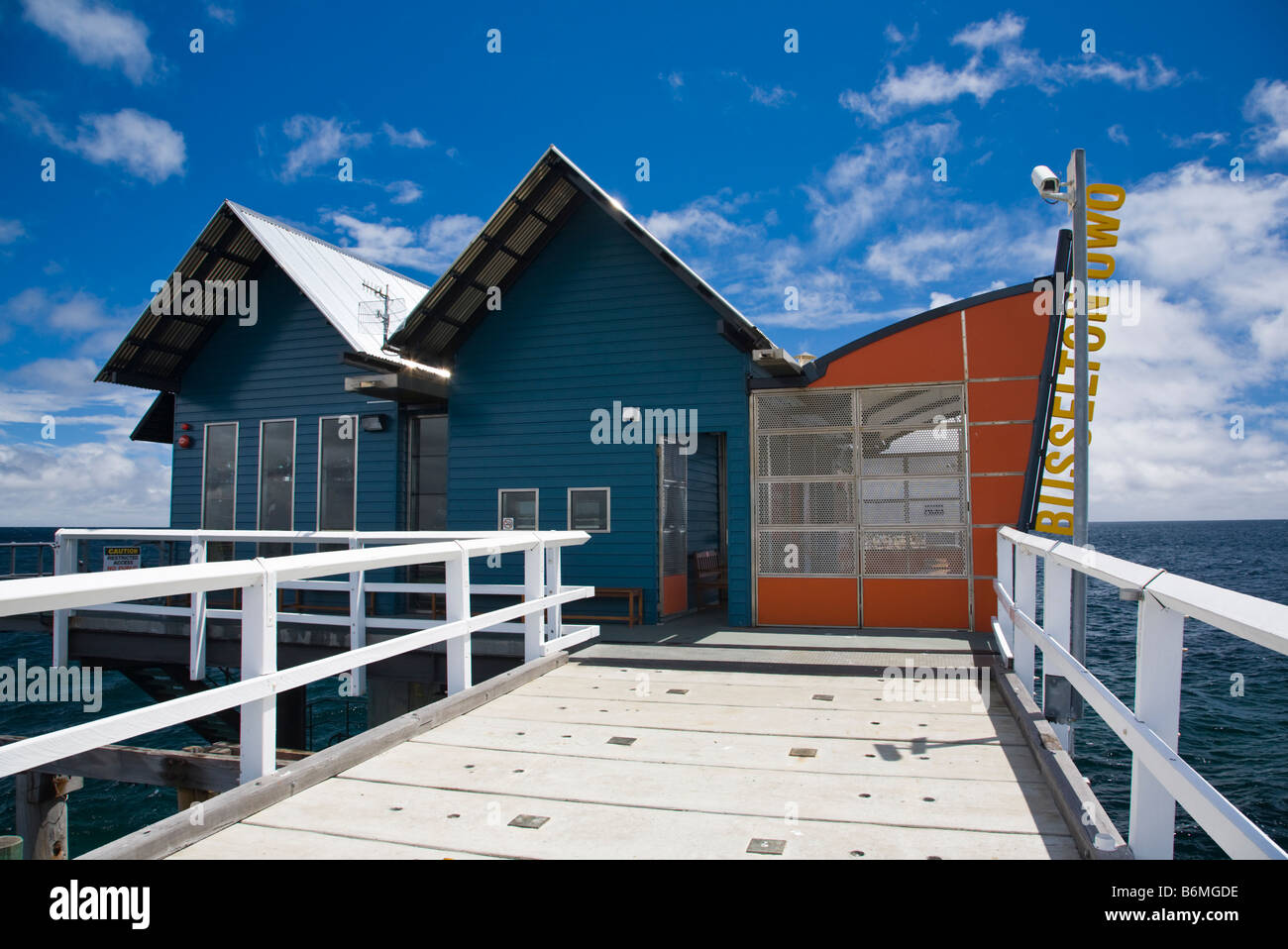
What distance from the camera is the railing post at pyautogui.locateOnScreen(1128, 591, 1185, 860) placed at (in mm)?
2615

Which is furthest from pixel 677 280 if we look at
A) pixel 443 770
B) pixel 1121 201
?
pixel 443 770

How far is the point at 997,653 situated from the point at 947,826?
461cm

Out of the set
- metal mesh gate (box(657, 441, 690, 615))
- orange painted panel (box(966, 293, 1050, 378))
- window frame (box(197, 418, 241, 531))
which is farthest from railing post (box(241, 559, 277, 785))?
window frame (box(197, 418, 241, 531))

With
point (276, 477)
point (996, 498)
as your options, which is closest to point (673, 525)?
point (996, 498)

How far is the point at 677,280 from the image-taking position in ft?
37.5

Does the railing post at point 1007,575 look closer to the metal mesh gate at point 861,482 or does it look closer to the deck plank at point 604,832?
the metal mesh gate at point 861,482

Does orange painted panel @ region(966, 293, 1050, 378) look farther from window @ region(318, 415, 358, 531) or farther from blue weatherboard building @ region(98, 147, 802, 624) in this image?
window @ region(318, 415, 358, 531)

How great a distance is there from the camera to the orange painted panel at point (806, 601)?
1065cm

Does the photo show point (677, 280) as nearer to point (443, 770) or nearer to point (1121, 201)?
point (1121, 201)

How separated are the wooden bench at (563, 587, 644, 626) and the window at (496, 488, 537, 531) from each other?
4.71 feet

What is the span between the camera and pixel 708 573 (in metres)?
14.7

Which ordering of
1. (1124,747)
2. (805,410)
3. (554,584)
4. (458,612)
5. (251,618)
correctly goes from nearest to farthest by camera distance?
1. (251,618)
2. (458,612)
3. (554,584)
4. (805,410)
5. (1124,747)

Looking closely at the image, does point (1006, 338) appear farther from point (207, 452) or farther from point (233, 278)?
point (207, 452)

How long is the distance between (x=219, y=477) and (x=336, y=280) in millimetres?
3789
